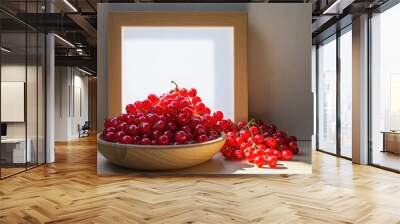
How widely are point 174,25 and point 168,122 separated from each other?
19 cm

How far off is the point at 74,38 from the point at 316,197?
286 inches

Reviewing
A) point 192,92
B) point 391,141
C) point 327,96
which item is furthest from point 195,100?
point 327,96

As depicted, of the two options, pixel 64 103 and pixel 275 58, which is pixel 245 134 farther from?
pixel 64 103

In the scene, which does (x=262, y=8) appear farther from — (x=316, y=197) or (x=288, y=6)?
(x=316, y=197)

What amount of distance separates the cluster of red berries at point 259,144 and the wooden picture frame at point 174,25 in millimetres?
68

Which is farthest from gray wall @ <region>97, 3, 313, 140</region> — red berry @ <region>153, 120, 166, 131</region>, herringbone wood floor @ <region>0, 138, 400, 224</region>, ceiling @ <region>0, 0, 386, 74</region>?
ceiling @ <region>0, 0, 386, 74</region>

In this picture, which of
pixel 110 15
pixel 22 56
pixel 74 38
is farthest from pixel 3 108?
pixel 74 38

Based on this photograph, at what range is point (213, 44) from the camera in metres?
0.72

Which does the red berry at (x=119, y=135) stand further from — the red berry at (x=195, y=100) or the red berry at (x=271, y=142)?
the red berry at (x=271, y=142)

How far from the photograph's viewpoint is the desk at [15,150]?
373 cm

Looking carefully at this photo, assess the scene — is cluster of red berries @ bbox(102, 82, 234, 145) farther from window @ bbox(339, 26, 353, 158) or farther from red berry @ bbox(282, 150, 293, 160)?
window @ bbox(339, 26, 353, 158)

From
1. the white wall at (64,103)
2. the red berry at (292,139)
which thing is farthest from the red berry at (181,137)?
the white wall at (64,103)

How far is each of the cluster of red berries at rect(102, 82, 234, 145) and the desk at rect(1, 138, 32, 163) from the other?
3449 mm

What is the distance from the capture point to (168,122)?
0.69 metres
